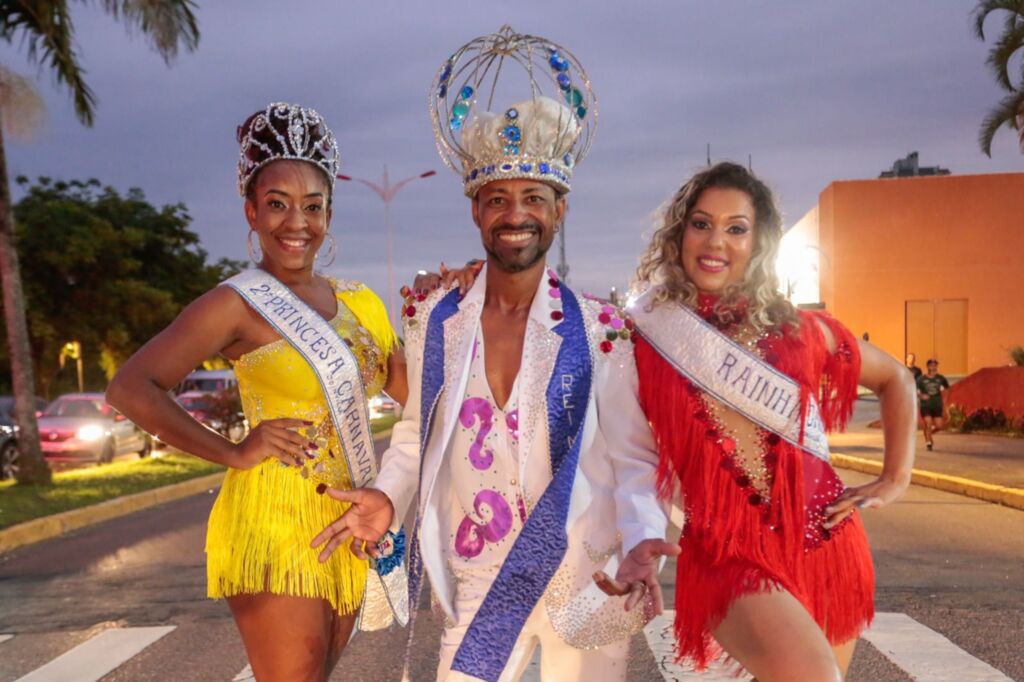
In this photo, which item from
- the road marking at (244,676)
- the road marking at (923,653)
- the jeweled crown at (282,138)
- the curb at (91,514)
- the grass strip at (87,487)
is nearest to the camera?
the jeweled crown at (282,138)

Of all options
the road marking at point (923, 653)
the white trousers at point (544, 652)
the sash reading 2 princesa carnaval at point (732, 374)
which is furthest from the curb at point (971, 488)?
the white trousers at point (544, 652)

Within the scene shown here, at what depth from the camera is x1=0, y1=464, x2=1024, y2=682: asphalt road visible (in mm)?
5477

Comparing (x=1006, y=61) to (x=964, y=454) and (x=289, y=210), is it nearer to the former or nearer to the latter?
(x=964, y=454)

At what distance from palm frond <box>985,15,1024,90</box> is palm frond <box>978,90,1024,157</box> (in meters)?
0.93

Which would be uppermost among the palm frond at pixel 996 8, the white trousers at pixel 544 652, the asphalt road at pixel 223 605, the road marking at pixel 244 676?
the palm frond at pixel 996 8

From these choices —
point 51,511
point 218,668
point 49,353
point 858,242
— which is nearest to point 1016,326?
point 858,242

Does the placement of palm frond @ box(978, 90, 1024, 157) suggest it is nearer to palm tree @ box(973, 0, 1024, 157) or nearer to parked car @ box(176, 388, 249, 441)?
palm tree @ box(973, 0, 1024, 157)

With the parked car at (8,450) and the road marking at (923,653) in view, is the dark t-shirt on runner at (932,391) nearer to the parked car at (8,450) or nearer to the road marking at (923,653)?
the road marking at (923,653)

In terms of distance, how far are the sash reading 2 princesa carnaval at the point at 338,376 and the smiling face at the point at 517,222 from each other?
60 centimetres

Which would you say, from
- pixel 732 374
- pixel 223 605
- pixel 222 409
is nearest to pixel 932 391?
pixel 222 409

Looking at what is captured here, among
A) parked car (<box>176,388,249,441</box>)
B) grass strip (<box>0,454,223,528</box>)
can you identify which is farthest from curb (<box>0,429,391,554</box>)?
parked car (<box>176,388,249,441</box>)

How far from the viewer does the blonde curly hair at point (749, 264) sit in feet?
11.3

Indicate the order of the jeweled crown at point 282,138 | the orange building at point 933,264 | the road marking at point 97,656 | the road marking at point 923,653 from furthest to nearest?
the orange building at point 933,264, the road marking at point 97,656, the road marking at point 923,653, the jeweled crown at point 282,138

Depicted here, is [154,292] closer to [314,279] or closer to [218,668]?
[218,668]
